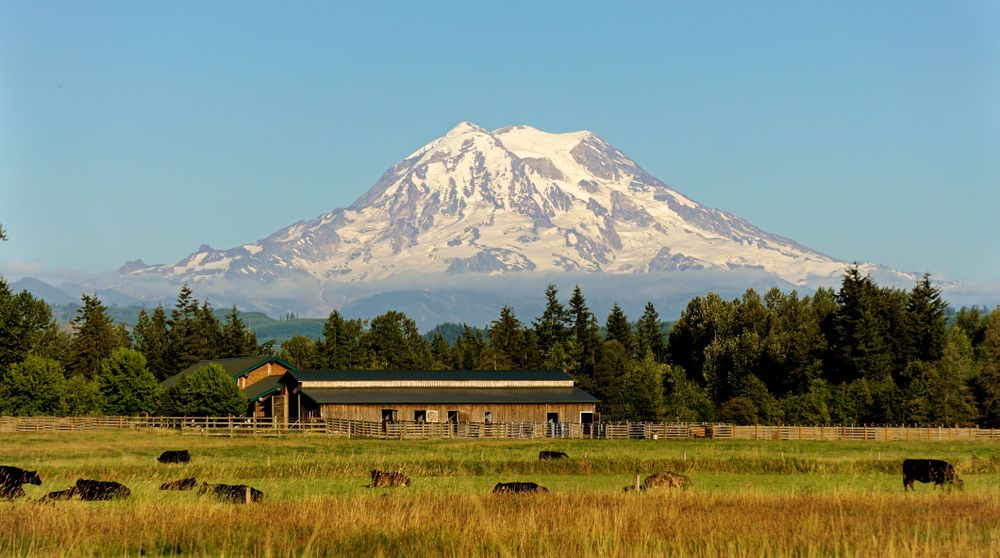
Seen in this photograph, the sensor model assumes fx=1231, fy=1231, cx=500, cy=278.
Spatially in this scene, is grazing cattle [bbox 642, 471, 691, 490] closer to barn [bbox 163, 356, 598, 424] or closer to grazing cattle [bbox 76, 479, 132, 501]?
grazing cattle [bbox 76, 479, 132, 501]

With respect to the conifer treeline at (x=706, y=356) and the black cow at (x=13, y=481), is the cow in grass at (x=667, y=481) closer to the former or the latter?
the black cow at (x=13, y=481)

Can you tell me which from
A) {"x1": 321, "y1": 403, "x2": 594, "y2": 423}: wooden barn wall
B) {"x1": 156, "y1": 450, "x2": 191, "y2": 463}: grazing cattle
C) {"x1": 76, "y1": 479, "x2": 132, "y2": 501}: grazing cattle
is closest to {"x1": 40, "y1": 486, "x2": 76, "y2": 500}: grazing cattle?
{"x1": 76, "y1": 479, "x2": 132, "y2": 501}: grazing cattle

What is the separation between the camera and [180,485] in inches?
1364

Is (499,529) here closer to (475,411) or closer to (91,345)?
(475,411)

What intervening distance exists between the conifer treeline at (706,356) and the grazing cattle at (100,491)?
62.1 m

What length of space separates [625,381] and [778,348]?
1402cm

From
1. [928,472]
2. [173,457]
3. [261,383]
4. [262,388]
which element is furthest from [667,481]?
[261,383]

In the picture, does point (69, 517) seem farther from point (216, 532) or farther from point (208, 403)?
point (208, 403)

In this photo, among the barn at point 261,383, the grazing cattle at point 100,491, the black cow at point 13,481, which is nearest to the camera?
the black cow at point 13,481

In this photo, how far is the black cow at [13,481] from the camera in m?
30.2

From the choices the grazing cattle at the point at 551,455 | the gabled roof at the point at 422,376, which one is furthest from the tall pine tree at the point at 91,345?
the grazing cattle at the point at 551,455

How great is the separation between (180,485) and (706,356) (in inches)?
3916

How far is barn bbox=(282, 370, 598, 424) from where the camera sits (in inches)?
3339

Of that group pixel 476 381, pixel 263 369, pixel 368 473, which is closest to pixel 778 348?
Answer: pixel 476 381
